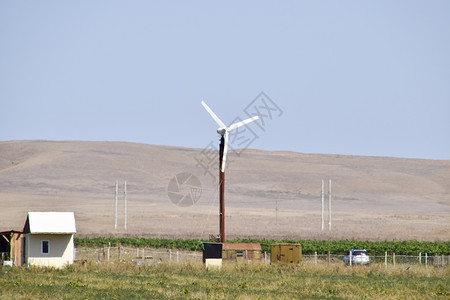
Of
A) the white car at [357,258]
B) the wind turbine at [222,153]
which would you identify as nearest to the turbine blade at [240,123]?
the wind turbine at [222,153]

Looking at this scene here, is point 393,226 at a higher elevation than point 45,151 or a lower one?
lower

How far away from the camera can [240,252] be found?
→ 177 feet

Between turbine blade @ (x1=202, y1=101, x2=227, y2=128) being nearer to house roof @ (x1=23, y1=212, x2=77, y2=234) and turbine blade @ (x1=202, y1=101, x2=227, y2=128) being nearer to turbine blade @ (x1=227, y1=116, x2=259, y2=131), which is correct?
turbine blade @ (x1=227, y1=116, x2=259, y2=131)

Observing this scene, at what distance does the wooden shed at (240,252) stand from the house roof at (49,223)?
1027 cm

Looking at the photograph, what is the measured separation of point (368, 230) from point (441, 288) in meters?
60.5

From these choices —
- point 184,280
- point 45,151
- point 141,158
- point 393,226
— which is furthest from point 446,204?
point 184,280

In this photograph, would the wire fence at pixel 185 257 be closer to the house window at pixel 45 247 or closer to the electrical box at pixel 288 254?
the electrical box at pixel 288 254

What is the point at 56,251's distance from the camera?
165 feet

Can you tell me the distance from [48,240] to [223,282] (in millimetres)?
16324

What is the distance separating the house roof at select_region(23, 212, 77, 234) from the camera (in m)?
49.7

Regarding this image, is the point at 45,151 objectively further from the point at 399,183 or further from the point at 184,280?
the point at 184,280

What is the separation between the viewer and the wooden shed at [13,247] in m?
50.2

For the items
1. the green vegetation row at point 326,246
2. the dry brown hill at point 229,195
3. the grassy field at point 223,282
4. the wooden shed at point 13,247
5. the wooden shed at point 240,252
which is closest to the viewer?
the grassy field at point 223,282

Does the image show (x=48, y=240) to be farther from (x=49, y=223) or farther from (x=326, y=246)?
(x=326, y=246)
